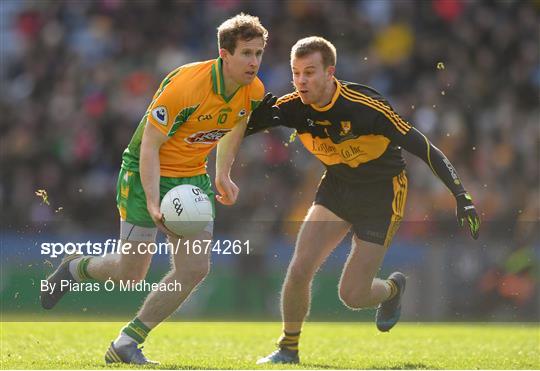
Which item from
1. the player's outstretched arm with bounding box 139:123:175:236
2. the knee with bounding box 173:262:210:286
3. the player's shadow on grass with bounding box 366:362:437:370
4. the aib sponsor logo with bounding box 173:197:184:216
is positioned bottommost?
the player's shadow on grass with bounding box 366:362:437:370

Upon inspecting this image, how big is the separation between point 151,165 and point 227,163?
0.78 m

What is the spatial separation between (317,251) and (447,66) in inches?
361

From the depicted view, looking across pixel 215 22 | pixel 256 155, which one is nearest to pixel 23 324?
pixel 256 155

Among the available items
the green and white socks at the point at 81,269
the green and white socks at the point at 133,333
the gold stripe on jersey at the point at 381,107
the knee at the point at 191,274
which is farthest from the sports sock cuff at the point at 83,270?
the gold stripe on jersey at the point at 381,107

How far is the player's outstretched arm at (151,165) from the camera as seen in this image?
799cm

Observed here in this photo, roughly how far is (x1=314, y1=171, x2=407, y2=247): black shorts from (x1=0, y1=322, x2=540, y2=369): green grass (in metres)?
0.97

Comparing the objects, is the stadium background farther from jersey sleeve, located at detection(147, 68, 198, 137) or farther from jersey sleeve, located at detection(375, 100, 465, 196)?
jersey sleeve, located at detection(147, 68, 198, 137)

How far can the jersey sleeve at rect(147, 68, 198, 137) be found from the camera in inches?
316

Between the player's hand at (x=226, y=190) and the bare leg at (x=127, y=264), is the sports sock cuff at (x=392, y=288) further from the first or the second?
the bare leg at (x=127, y=264)

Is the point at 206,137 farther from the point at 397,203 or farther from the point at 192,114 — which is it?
the point at 397,203

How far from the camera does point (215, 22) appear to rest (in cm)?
1834

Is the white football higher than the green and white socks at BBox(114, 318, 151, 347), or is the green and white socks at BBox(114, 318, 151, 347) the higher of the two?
the white football

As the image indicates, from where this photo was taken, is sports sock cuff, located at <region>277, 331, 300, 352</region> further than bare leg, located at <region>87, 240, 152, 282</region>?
Yes

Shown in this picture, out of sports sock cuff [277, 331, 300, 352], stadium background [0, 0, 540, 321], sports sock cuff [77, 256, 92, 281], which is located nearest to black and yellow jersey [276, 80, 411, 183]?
sports sock cuff [277, 331, 300, 352]
